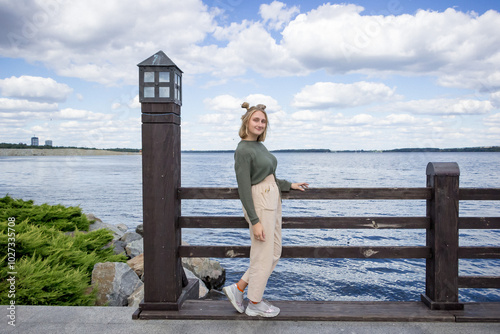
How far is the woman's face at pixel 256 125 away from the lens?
147 inches

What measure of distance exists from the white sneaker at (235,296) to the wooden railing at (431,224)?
341 mm

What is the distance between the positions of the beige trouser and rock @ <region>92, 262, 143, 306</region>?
254 centimetres

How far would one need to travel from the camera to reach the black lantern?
3.93 m

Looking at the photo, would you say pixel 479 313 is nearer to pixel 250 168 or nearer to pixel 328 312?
pixel 328 312

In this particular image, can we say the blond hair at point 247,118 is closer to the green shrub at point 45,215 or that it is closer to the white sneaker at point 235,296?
the white sneaker at point 235,296

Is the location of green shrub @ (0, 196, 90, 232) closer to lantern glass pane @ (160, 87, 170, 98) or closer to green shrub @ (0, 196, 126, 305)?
green shrub @ (0, 196, 126, 305)

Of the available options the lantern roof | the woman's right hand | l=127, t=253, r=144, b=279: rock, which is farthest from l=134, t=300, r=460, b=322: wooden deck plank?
l=127, t=253, r=144, b=279: rock

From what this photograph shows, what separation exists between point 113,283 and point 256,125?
11.0 feet

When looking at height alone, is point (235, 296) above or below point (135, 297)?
above

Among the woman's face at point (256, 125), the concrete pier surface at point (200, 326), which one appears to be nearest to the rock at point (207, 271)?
the concrete pier surface at point (200, 326)

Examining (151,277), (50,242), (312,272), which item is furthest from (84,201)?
(151,277)

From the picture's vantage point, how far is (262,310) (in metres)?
3.81

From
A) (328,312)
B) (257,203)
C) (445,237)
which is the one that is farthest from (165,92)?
(445,237)

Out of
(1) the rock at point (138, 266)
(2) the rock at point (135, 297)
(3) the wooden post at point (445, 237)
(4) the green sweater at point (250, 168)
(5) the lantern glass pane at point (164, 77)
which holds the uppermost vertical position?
(5) the lantern glass pane at point (164, 77)
